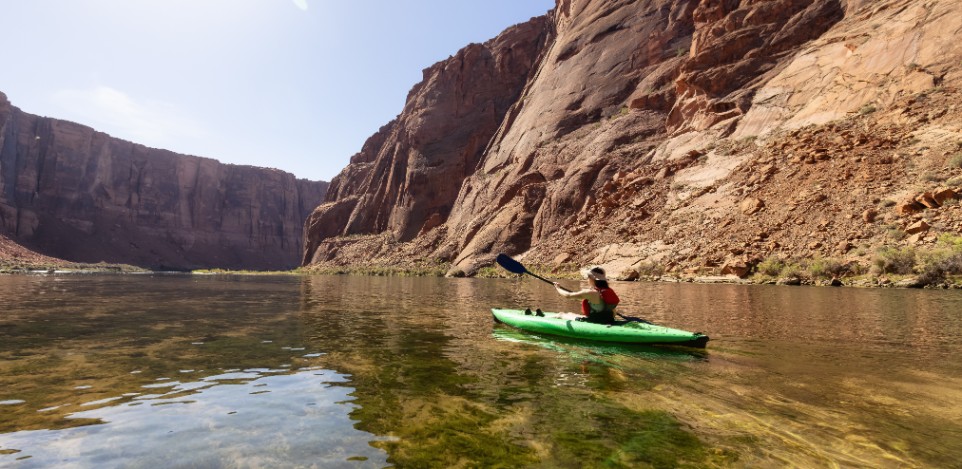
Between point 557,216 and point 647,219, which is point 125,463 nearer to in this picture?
point 647,219

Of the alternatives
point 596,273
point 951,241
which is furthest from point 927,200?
point 596,273

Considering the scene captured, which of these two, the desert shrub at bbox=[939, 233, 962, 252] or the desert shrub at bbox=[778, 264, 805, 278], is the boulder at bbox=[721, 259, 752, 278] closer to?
the desert shrub at bbox=[778, 264, 805, 278]

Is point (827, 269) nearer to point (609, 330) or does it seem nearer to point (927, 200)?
point (927, 200)

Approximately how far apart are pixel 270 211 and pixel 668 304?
161761 millimetres

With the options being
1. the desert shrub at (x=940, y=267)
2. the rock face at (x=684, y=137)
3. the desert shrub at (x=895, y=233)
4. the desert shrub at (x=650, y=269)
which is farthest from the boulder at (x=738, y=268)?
the desert shrub at (x=940, y=267)

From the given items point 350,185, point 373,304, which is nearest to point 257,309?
point 373,304

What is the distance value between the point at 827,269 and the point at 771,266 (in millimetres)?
2926

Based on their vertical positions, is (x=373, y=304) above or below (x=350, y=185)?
below

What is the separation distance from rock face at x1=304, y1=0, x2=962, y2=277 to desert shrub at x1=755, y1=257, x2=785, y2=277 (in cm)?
84

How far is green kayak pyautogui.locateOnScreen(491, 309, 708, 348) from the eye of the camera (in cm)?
893

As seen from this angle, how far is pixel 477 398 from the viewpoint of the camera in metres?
6.05

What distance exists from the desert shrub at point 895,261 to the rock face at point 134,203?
429 feet

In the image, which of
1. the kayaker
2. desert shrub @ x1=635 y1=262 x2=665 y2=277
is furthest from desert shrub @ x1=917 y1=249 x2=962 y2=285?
the kayaker

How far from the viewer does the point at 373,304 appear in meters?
19.6
